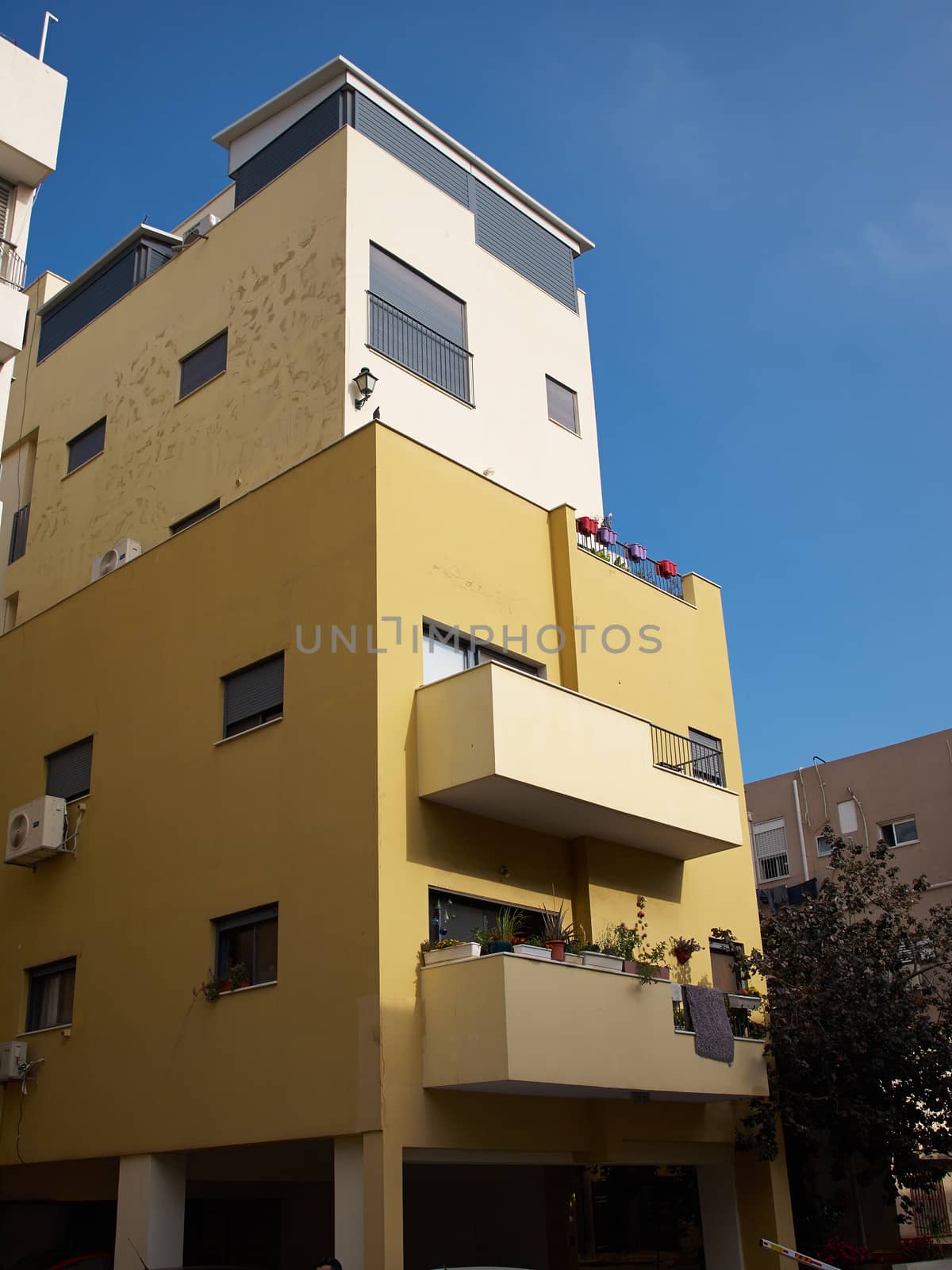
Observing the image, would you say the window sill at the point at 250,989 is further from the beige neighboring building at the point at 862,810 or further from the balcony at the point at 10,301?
the beige neighboring building at the point at 862,810

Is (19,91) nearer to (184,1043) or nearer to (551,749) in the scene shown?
(551,749)

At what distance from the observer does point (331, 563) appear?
52.2 ft

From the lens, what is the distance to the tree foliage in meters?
17.3

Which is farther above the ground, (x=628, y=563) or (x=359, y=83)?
(x=359, y=83)

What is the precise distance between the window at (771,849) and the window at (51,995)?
22815mm

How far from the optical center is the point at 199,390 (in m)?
21.8

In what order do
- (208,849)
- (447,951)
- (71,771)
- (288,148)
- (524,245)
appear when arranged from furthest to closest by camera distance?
(524,245) < (288,148) < (71,771) < (208,849) < (447,951)

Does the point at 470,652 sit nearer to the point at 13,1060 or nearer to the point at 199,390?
the point at 199,390

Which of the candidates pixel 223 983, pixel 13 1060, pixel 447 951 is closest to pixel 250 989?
pixel 223 983

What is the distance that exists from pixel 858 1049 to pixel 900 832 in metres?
16.5

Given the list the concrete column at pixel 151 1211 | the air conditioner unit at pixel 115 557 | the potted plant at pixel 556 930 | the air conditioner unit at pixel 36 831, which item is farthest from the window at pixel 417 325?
the concrete column at pixel 151 1211

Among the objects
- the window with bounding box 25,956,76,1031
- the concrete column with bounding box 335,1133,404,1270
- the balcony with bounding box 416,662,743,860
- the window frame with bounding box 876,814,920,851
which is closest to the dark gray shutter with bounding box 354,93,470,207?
the balcony with bounding box 416,662,743,860

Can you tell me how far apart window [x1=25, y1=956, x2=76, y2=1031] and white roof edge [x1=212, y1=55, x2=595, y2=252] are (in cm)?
1503

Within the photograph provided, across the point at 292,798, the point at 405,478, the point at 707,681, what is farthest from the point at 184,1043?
the point at 707,681
